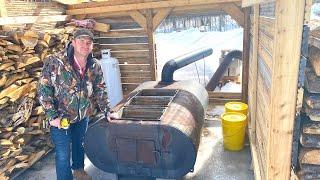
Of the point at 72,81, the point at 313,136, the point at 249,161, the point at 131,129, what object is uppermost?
the point at 72,81

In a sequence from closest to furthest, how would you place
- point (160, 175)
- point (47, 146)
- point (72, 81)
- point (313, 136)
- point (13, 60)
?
1. point (313, 136)
2. point (72, 81)
3. point (160, 175)
4. point (13, 60)
5. point (47, 146)

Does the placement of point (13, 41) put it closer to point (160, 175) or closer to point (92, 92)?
point (92, 92)

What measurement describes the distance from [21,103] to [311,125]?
4012 mm

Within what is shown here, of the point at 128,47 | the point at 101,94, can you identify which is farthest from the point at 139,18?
the point at 101,94

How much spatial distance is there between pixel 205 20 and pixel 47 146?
14633 millimetres

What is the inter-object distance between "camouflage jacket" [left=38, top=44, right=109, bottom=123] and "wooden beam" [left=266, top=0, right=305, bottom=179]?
2238 millimetres

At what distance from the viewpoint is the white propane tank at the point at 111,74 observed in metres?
6.68

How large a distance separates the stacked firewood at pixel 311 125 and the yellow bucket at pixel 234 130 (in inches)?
90.4

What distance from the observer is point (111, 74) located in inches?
265

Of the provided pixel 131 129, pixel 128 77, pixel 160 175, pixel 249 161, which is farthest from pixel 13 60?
pixel 249 161

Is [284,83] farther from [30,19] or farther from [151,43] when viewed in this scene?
[30,19]

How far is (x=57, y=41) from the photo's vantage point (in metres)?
5.55

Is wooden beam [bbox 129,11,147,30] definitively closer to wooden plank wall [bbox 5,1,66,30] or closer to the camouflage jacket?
wooden plank wall [bbox 5,1,66,30]

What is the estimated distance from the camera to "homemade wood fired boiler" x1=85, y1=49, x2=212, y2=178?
3.45 m
